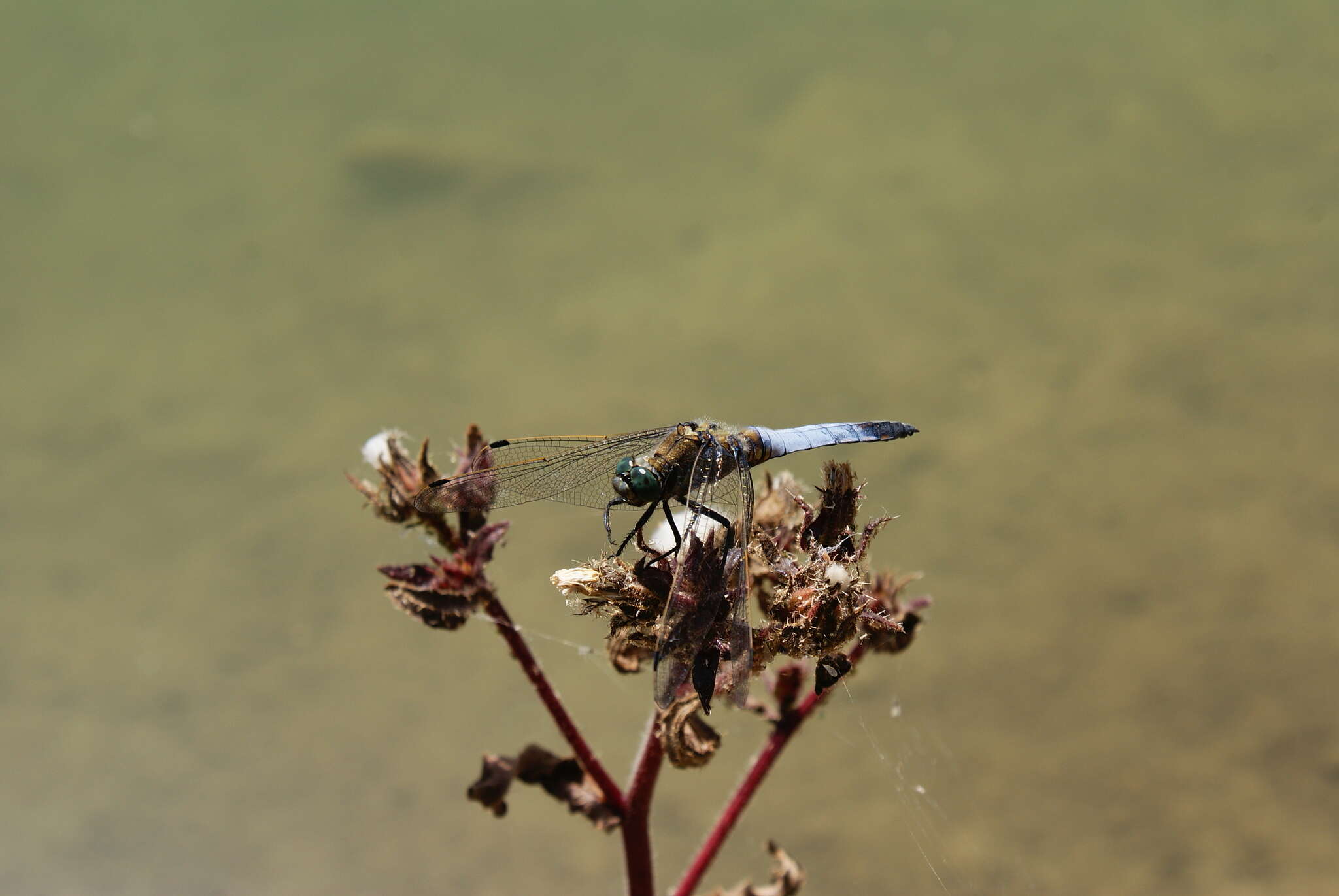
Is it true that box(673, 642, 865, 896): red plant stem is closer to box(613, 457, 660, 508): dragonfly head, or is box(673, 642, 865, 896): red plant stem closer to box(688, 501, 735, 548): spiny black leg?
box(688, 501, 735, 548): spiny black leg

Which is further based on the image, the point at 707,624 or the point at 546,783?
the point at 546,783

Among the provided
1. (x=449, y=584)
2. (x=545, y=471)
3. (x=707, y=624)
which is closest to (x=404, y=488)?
(x=449, y=584)

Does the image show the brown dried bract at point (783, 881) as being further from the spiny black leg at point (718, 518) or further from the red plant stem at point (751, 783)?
the spiny black leg at point (718, 518)

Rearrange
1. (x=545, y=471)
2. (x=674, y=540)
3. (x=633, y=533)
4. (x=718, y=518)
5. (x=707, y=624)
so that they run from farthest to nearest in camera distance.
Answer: (x=545, y=471) < (x=674, y=540) < (x=633, y=533) < (x=718, y=518) < (x=707, y=624)

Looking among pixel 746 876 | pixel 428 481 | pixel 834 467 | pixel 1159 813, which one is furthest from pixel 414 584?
pixel 1159 813

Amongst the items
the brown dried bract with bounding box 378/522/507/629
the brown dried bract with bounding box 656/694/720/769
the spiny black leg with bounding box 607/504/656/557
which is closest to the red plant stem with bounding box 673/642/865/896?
the brown dried bract with bounding box 656/694/720/769

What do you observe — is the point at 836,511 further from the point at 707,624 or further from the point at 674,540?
the point at 674,540
